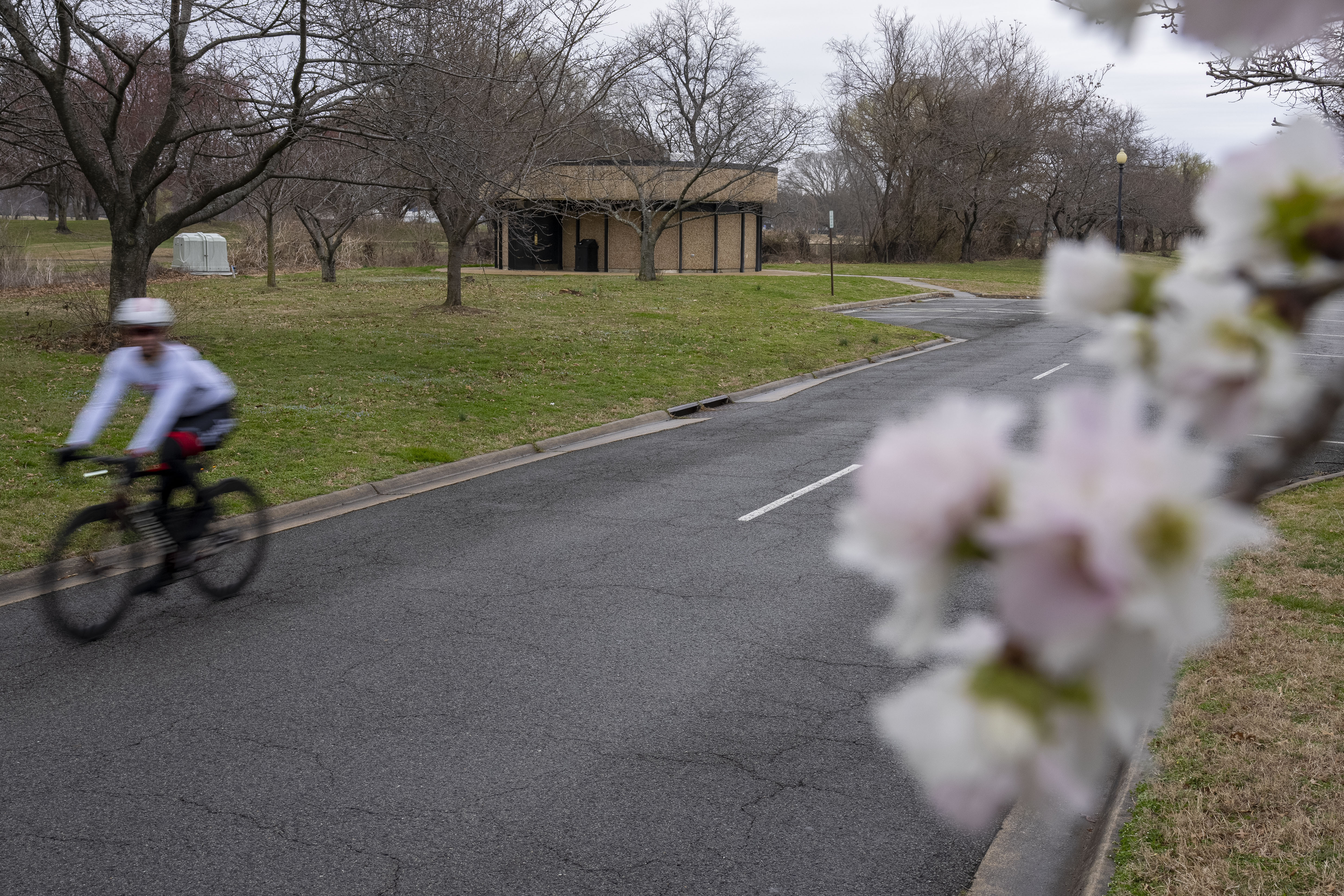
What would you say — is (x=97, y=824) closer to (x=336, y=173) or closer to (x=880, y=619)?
(x=880, y=619)

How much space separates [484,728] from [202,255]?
4364cm

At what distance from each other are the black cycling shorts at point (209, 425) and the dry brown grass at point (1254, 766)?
6.65 m

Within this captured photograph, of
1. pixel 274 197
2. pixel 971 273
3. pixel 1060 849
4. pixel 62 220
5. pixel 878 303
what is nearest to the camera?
pixel 1060 849

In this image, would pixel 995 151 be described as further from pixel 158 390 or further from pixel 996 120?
pixel 158 390

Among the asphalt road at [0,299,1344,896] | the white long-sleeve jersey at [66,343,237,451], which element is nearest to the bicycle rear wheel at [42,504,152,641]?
the asphalt road at [0,299,1344,896]

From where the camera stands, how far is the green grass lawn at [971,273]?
152 ft

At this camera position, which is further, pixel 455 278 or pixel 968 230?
pixel 968 230

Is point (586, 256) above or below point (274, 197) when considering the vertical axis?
below

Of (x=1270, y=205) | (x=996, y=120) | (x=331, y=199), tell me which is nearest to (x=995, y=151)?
(x=996, y=120)

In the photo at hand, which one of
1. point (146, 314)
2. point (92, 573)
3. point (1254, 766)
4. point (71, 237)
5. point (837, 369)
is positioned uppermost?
point (71, 237)

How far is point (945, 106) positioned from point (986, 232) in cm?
1105

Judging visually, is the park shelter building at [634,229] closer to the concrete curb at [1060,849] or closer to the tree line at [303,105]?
the tree line at [303,105]

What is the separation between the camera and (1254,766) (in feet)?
16.8

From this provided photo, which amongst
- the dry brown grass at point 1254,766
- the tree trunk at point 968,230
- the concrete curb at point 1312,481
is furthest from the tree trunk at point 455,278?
the tree trunk at point 968,230
